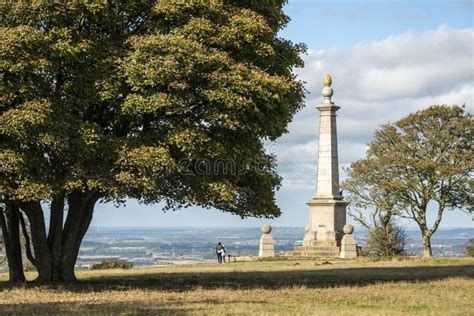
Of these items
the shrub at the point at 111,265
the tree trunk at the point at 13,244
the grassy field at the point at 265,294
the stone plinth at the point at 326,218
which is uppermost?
the stone plinth at the point at 326,218

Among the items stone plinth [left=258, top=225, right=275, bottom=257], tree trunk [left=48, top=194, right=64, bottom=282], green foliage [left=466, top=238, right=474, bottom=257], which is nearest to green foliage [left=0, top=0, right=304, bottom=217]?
tree trunk [left=48, top=194, right=64, bottom=282]

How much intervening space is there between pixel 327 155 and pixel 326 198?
2.70 metres

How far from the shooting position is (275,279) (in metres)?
32.9

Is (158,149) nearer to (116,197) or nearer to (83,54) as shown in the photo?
(116,197)

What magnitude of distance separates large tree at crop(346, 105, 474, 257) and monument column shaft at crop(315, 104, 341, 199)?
→ 2.42 meters

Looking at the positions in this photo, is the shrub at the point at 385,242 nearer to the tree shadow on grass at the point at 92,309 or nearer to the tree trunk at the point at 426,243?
the tree trunk at the point at 426,243

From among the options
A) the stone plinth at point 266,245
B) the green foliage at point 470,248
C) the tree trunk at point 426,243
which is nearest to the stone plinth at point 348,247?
the stone plinth at point 266,245

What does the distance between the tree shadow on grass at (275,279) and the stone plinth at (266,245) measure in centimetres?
1637

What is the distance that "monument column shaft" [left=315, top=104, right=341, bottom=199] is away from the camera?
55.5 m

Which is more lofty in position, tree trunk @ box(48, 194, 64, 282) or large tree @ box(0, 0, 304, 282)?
large tree @ box(0, 0, 304, 282)

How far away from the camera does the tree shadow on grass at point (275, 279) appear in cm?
2897

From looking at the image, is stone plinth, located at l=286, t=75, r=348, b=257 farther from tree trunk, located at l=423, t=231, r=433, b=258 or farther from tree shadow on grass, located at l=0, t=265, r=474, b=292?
tree shadow on grass, located at l=0, t=265, r=474, b=292

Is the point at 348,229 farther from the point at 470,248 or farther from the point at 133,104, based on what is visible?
the point at 133,104

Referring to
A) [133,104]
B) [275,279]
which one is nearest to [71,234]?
[133,104]
